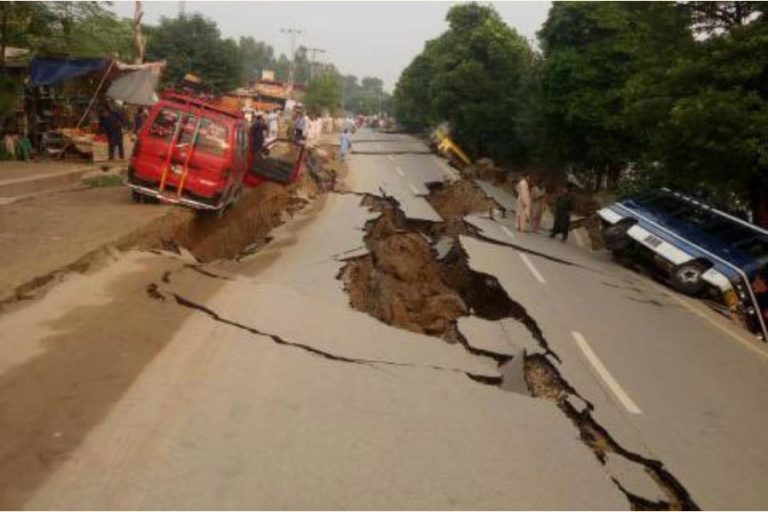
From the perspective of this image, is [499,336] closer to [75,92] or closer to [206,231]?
[206,231]

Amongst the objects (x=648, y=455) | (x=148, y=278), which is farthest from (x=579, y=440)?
(x=148, y=278)

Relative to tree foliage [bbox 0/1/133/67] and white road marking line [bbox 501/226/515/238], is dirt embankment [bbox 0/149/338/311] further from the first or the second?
tree foliage [bbox 0/1/133/67]

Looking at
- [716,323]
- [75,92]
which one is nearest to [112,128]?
[75,92]

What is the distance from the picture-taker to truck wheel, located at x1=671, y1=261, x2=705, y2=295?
12633mm

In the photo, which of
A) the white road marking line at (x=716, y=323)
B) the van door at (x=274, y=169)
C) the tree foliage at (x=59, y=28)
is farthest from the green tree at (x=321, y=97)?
the white road marking line at (x=716, y=323)

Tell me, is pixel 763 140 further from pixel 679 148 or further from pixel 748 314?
pixel 748 314

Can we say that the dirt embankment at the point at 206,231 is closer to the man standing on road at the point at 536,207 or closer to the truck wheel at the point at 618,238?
the man standing on road at the point at 536,207

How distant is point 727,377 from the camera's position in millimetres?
8148

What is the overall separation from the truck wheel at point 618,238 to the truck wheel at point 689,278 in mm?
1926

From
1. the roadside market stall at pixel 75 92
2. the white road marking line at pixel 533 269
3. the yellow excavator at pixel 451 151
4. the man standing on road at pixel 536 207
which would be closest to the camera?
the white road marking line at pixel 533 269

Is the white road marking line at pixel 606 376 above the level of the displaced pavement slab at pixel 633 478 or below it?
below

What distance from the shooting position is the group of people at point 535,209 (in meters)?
16.9

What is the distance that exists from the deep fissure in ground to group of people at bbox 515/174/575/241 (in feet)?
5.33

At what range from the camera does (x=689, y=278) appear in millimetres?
12766
